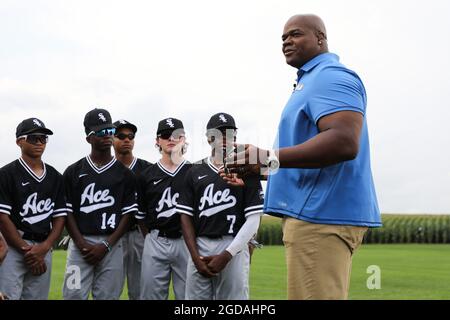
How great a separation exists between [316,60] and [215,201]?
317cm

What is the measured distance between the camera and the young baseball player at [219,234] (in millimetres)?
6059

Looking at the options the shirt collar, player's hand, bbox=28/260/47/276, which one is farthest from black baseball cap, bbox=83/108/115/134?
the shirt collar

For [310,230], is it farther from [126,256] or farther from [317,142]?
[126,256]

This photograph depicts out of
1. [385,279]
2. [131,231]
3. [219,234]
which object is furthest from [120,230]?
[385,279]

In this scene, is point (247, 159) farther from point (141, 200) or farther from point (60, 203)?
point (141, 200)

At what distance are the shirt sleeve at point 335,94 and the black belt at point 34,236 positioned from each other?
13.6ft

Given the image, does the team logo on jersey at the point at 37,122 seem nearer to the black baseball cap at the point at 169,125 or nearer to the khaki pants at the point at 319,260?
the black baseball cap at the point at 169,125

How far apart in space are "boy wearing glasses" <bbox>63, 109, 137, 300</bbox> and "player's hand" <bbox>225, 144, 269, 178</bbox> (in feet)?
12.6

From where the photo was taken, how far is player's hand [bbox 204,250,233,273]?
19.6 ft

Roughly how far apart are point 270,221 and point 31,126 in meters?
29.3

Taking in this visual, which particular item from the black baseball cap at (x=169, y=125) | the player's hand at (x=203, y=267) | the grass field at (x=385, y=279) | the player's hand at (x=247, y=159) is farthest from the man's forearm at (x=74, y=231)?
the grass field at (x=385, y=279)

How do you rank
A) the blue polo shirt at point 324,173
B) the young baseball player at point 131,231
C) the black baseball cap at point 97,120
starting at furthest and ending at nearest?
1. the young baseball player at point 131,231
2. the black baseball cap at point 97,120
3. the blue polo shirt at point 324,173
